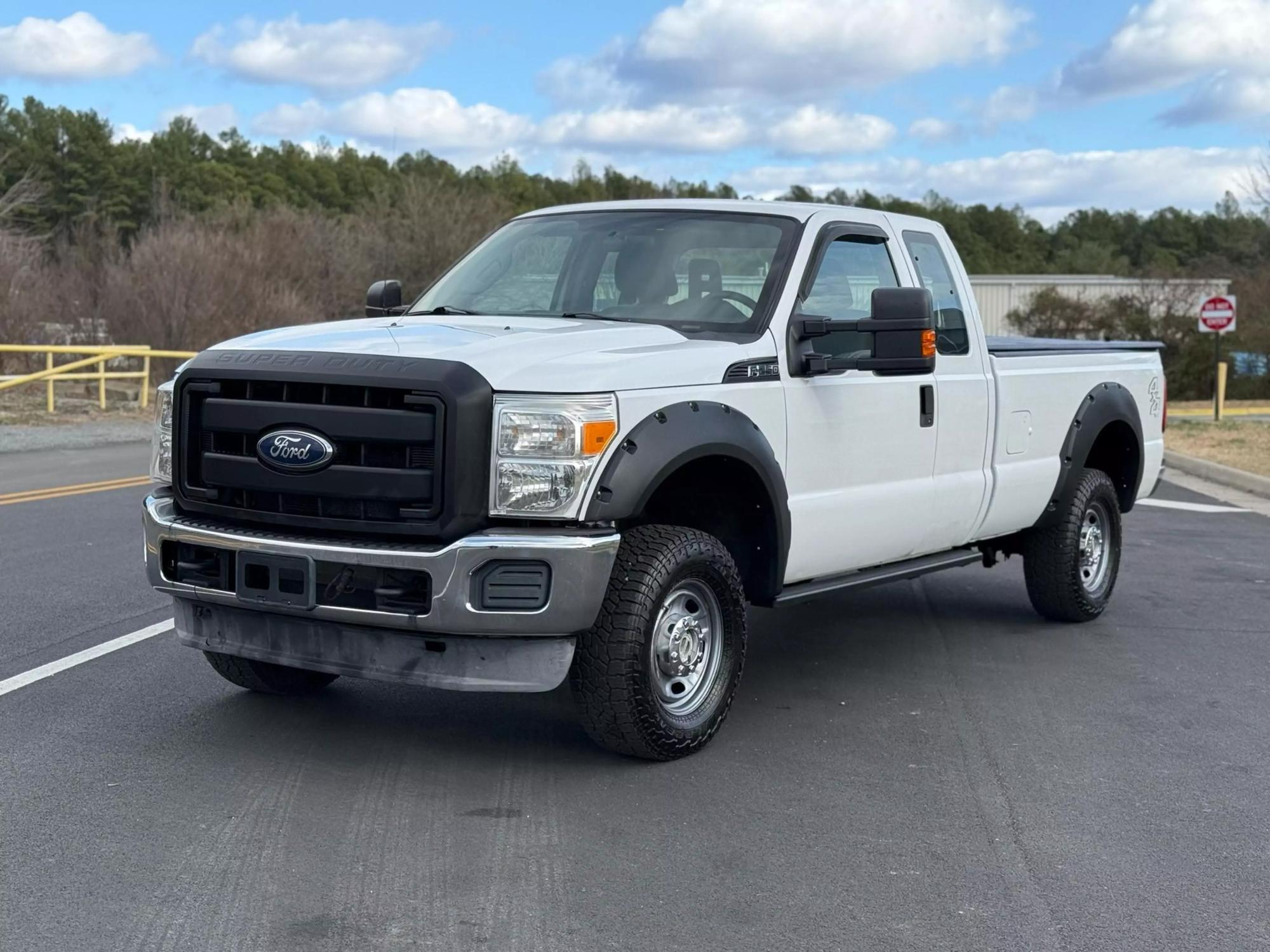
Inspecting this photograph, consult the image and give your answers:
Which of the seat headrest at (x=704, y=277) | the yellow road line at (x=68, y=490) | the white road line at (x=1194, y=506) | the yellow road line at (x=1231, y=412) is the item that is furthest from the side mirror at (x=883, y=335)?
the yellow road line at (x=1231, y=412)

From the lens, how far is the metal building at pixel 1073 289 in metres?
48.7

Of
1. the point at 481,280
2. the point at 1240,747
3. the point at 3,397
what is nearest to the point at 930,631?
the point at 1240,747

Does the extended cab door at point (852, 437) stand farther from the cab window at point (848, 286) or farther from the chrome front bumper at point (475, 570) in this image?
the chrome front bumper at point (475, 570)

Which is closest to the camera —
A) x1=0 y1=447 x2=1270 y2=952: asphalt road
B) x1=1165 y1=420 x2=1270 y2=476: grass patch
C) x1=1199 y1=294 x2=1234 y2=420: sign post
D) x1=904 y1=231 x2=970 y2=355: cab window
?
x1=0 y1=447 x2=1270 y2=952: asphalt road

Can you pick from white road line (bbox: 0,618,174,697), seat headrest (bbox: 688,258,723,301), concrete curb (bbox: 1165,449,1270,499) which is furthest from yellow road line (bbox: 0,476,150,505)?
concrete curb (bbox: 1165,449,1270,499)

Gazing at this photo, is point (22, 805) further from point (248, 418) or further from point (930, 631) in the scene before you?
point (930, 631)

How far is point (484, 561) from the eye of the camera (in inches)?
197

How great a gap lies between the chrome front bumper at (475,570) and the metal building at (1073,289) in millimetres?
44692

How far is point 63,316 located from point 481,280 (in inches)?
1091

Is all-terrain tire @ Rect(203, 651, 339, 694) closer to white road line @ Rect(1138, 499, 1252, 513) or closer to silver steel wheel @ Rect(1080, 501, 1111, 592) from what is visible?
silver steel wheel @ Rect(1080, 501, 1111, 592)

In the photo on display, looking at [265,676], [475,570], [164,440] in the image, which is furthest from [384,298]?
[475,570]

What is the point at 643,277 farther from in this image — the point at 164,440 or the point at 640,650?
the point at 164,440

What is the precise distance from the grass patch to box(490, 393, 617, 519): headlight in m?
14.4

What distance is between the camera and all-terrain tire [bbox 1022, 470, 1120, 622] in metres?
8.25
